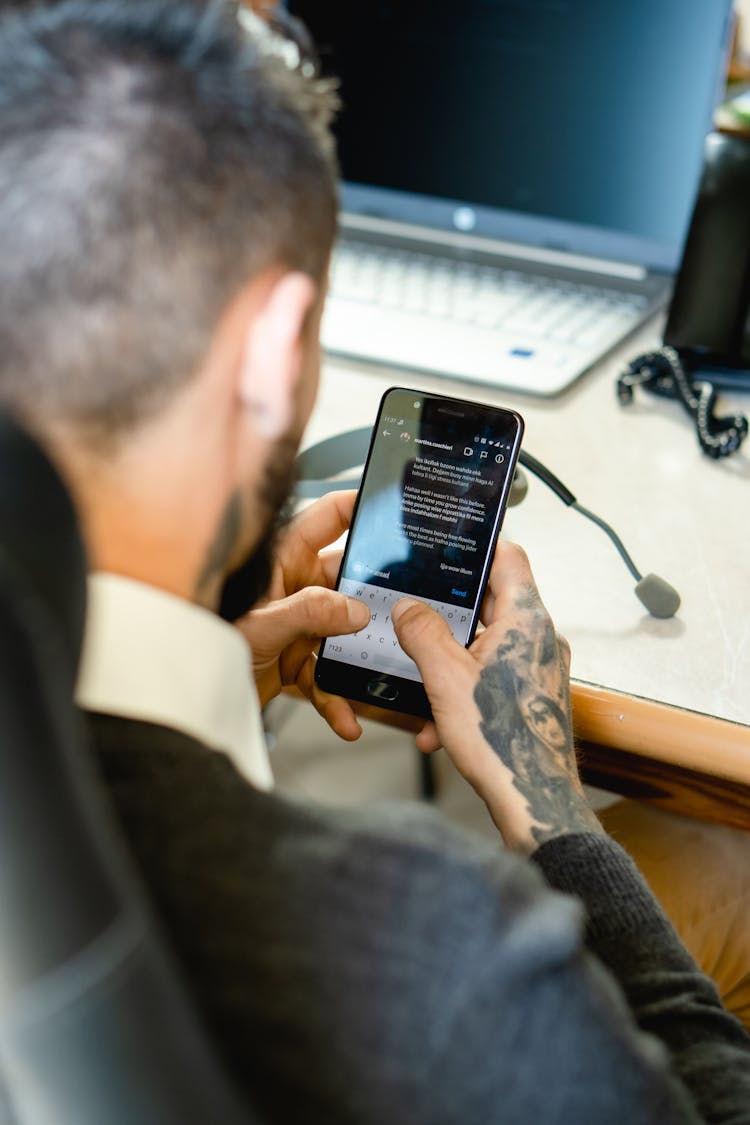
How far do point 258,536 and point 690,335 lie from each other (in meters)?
0.65

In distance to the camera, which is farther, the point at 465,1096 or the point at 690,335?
the point at 690,335

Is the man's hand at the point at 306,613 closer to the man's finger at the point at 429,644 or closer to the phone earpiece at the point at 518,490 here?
the man's finger at the point at 429,644

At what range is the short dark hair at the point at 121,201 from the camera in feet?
1.35

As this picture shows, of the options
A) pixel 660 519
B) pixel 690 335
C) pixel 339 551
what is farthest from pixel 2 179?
pixel 690 335

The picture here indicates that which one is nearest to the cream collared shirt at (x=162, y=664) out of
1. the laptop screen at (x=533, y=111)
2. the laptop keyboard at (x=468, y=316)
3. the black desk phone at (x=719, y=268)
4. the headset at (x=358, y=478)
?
the headset at (x=358, y=478)

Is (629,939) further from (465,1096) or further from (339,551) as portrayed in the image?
(339,551)

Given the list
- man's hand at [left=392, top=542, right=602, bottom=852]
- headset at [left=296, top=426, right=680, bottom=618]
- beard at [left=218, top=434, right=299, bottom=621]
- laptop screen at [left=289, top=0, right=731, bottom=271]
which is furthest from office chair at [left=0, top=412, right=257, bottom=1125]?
laptop screen at [left=289, top=0, right=731, bottom=271]

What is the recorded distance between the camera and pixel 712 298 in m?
1.04

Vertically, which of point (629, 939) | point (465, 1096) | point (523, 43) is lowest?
point (629, 939)

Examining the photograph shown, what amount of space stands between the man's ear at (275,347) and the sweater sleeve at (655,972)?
0.33 metres

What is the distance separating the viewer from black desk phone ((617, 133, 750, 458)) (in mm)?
1009

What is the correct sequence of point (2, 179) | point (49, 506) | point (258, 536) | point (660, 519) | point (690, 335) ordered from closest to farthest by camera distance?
1. point (49, 506)
2. point (2, 179)
3. point (258, 536)
4. point (660, 519)
5. point (690, 335)

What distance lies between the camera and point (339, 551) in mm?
804

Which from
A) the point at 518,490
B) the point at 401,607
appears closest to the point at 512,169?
the point at 518,490
